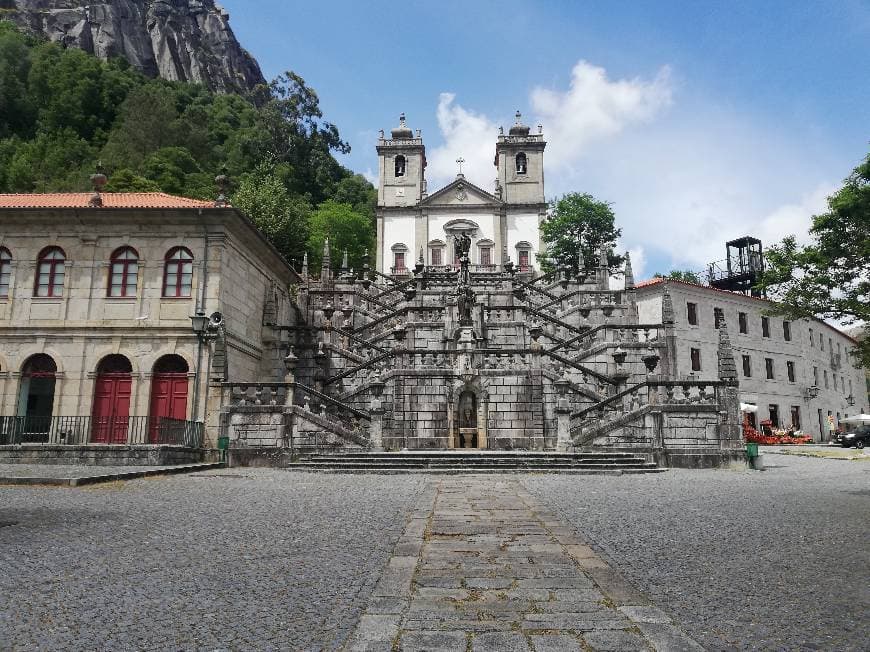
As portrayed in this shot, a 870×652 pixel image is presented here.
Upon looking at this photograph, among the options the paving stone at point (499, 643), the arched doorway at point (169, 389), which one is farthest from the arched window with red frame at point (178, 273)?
the paving stone at point (499, 643)

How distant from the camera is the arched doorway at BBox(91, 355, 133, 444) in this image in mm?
21547

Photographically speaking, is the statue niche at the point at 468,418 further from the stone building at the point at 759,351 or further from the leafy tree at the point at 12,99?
the leafy tree at the point at 12,99

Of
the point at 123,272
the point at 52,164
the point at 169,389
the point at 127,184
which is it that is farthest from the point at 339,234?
the point at 169,389

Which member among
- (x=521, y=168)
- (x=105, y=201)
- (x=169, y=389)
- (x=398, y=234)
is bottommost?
(x=169, y=389)

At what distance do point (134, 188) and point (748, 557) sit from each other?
43.5 m

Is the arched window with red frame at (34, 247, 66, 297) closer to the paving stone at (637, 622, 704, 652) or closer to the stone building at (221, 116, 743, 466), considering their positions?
the stone building at (221, 116, 743, 466)

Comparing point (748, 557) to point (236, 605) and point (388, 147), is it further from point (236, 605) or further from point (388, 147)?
point (388, 147)

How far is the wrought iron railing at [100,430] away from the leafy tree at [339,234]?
3648 centimetres

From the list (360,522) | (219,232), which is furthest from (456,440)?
(360,522)

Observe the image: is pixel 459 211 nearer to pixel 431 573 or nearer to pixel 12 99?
pixel 12 99

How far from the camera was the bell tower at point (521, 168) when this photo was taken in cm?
6412

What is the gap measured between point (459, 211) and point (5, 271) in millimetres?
45078

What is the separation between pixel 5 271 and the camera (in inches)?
915

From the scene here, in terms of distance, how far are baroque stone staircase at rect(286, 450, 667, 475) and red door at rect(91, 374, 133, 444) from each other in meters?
8.02
